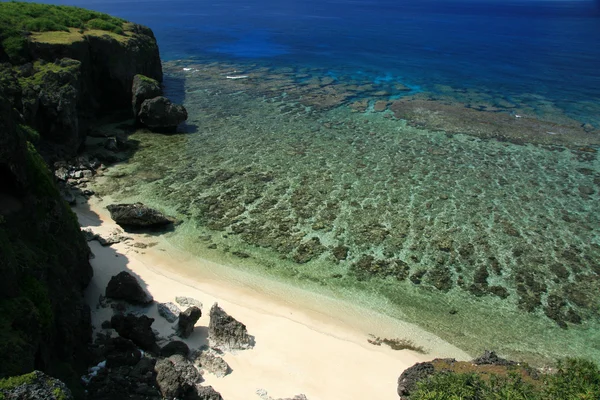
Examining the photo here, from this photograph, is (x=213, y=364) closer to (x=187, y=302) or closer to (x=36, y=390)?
(x=187, y=302)

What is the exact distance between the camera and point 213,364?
1703 centimetres

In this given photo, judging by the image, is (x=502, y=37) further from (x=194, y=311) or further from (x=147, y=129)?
(x=194, y=311)

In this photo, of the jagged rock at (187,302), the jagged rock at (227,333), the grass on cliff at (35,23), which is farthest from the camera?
the grass on cliff at (35,23)

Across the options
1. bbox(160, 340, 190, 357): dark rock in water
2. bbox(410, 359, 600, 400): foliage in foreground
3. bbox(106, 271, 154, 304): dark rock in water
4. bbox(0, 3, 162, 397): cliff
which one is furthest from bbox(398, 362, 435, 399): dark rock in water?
bbox(106, 271, 154, 304): dark rock in water

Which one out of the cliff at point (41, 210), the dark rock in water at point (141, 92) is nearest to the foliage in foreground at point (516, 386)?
the cliff at point (41, 210)

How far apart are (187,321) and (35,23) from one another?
4010 cm

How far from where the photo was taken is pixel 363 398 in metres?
16.3

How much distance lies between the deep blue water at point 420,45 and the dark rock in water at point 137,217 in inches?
2001

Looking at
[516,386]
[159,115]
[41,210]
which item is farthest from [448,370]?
[159,115]

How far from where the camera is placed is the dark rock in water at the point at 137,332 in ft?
56.7

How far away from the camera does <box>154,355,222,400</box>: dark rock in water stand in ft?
48.1

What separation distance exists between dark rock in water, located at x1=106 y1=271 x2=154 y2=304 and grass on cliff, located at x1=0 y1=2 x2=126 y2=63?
28.8m

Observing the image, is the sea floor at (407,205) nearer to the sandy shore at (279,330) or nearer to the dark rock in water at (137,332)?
the sandy shore at (279,330)

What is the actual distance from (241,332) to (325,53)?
78540 millimetres
